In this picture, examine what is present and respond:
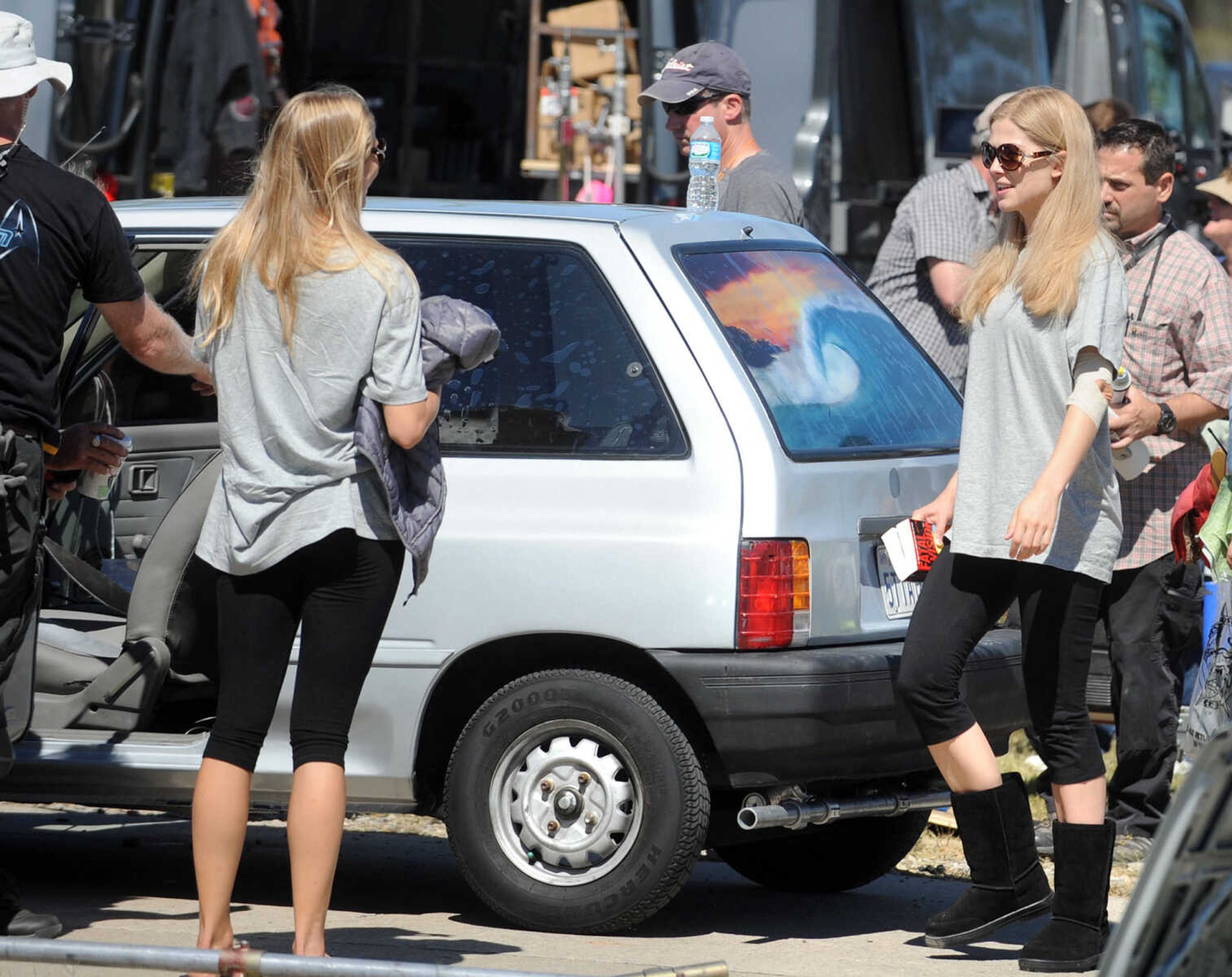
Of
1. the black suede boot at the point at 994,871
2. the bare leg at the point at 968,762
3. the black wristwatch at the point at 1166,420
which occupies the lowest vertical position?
the black suede boot at the point at 994,871

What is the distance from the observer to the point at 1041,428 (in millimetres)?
4680

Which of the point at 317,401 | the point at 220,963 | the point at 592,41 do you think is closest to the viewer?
the point at 220,963

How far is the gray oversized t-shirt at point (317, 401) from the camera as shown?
4094mm

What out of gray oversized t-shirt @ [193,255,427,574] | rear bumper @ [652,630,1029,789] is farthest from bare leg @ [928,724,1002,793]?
gray oversized t-shirt @ [193,255,427,574]

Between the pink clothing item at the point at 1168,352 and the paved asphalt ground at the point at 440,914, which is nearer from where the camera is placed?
the paved asphalt ground at the point at 440,914

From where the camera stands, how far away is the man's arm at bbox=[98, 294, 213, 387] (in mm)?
4645

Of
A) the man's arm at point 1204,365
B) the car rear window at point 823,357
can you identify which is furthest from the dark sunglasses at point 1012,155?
the man's arm at point 1204,365

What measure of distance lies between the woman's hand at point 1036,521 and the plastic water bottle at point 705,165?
7.07 ft

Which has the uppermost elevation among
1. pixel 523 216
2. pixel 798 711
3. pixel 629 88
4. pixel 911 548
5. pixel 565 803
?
pixel 629 88

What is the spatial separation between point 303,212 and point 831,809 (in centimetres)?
186

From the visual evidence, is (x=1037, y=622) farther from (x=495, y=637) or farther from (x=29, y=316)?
(x=29, y=316)

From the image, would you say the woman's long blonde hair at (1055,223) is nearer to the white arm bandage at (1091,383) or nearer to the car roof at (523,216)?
the white arm bandage at (1091,383)

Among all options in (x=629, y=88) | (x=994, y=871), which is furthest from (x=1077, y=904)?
(x=629, y=88)

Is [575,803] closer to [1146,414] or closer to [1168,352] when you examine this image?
[1146,414]
